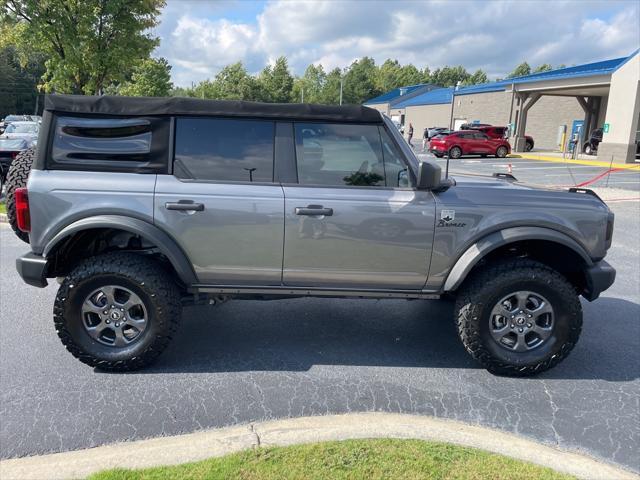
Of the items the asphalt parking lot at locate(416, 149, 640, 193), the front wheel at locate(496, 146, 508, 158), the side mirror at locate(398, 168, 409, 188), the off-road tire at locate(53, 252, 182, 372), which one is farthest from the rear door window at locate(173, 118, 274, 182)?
the front wheel at locate(496, 146, 508, 158)

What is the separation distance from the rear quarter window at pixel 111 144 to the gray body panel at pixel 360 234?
39.1 inches

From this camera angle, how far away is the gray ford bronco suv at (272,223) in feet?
11.7

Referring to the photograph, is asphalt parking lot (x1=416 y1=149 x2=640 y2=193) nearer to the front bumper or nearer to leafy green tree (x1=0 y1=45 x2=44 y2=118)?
the front bumper

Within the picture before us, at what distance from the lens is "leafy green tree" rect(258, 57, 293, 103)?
78.2 metres

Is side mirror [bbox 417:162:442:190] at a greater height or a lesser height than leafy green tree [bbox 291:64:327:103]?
lesser

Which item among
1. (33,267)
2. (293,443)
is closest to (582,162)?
(293,443)

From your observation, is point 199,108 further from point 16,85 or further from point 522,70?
point 522,70

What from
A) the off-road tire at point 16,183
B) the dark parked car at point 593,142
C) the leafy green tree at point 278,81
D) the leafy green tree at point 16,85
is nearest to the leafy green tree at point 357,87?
the leafy green tree at point 278,81

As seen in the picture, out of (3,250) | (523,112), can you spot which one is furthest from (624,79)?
(3,250)

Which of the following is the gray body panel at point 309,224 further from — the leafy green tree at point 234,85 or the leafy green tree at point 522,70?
the leafy green tree at point 522,70

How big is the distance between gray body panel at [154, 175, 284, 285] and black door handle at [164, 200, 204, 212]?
0.08 ft

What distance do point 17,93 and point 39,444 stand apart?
266 ft

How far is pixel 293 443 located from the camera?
2.82 metres

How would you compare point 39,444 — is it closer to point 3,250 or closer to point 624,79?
point 3,250
